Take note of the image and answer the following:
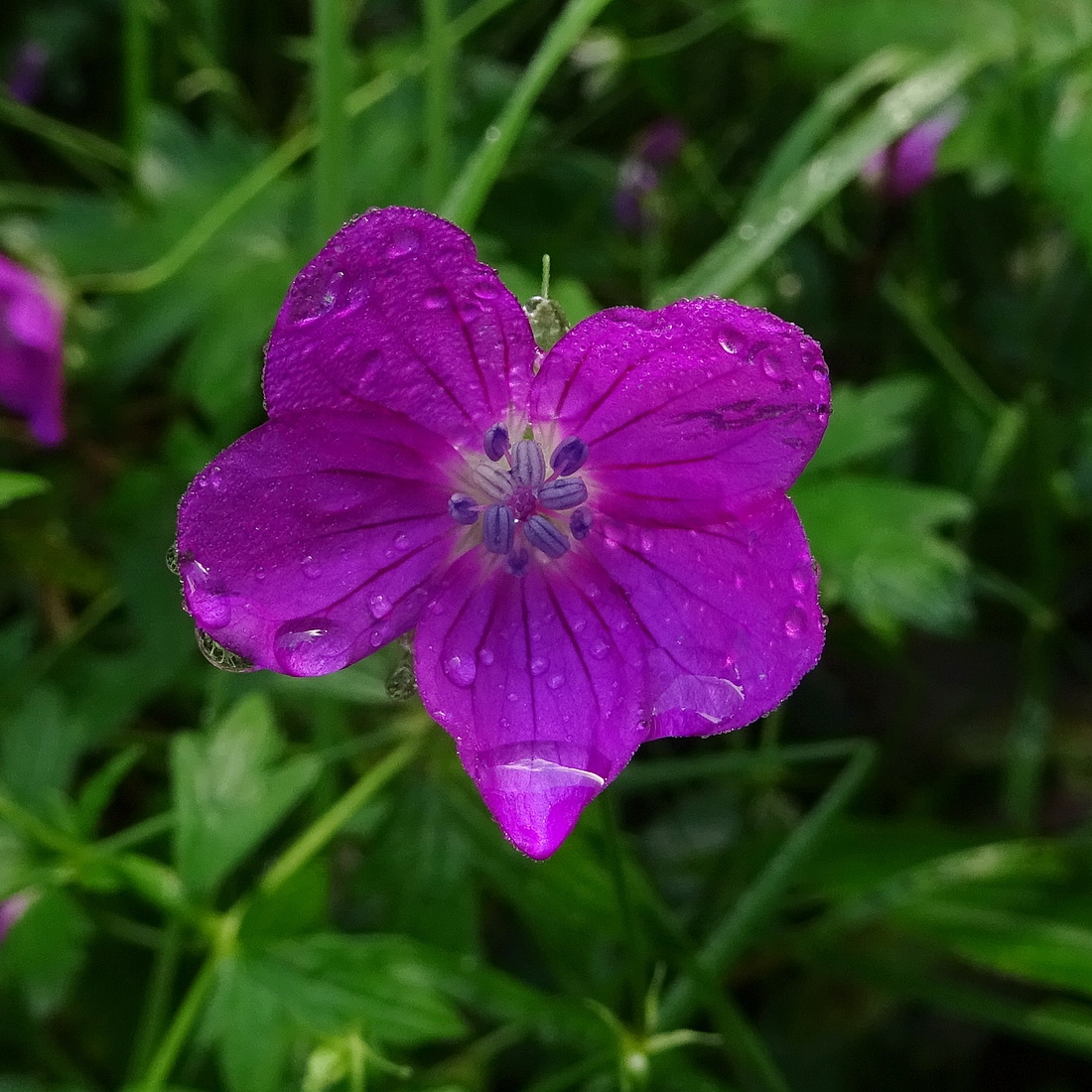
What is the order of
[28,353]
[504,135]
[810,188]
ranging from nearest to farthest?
[504,135] → [810,188] → [28,353]

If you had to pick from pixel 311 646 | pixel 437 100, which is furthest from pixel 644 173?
pixel 311 646

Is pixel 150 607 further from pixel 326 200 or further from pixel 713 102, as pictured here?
pixel 713 102

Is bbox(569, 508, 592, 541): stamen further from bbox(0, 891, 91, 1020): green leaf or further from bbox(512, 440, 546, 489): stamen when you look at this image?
bbox(0, 891, 91, 1020): green leaf

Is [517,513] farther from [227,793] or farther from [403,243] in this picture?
[227,793]

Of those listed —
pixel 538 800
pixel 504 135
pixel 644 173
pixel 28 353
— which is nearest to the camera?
pixel 538 800

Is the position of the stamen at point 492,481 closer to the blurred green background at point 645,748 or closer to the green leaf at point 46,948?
the blurred green background at point 645,748

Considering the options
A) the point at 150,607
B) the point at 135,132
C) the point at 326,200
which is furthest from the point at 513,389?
the point at 135,132

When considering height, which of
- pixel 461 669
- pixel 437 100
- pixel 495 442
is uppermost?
pixel 437 100
